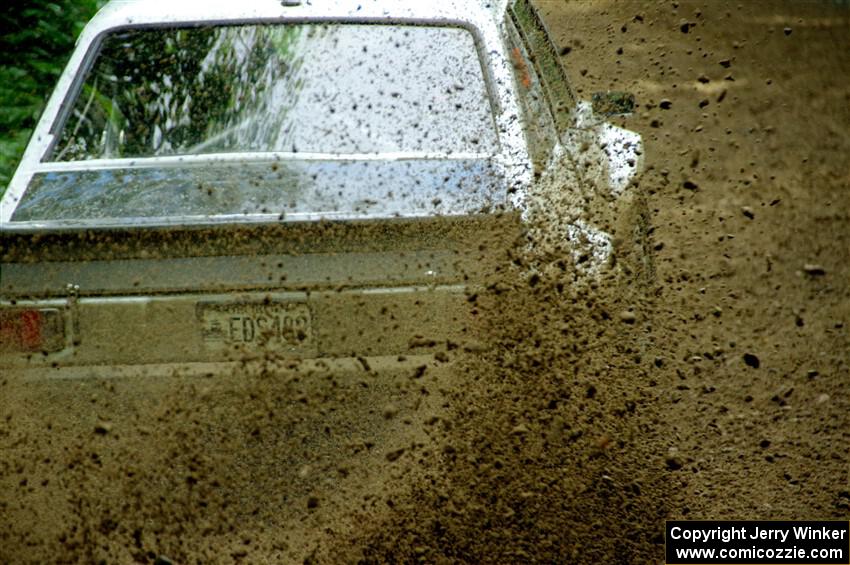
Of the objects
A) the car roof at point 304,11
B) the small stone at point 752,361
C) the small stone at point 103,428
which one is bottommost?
the small stone at point 752,361

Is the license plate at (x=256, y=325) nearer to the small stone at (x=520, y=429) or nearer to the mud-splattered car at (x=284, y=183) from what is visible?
the mud-splattered car at (x=284, y=183)

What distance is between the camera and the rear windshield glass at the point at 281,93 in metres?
3.42

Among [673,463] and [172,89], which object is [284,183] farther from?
[673,463]

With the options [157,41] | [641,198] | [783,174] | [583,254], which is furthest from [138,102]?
[783,174]

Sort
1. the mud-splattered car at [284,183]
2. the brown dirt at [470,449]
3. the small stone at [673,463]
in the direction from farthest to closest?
1. the small stone at [673,463]
2. the brown dirt at [470,449]
3. the mud-splattered car at [284,183]

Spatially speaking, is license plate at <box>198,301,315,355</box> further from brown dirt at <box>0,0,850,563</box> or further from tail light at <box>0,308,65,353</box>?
tail light at <box>0,308,65,353</box>

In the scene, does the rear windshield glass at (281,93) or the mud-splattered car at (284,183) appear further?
the rear windshield glass at (281,93)

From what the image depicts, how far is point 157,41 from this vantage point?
3785mm

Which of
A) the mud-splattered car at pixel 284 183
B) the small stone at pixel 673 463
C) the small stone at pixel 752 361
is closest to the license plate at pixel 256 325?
the mud-splattered car at pixel 284 183

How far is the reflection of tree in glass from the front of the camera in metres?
3.49

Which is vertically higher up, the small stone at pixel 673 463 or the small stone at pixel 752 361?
the small stone at pixel 673 463

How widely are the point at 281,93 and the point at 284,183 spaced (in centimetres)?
50

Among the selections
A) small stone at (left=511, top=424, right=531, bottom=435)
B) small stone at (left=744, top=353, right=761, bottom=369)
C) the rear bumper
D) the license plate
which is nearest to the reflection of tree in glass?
the license plate

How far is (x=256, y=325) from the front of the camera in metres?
3.03
